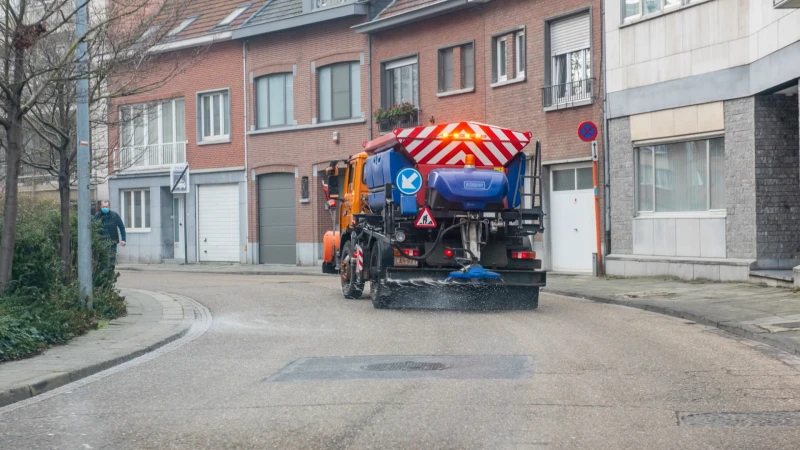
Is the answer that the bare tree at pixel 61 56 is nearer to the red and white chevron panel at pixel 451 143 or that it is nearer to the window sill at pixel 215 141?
the red and white chevron panel at pixel 451 143

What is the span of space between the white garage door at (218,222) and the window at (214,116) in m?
1.64

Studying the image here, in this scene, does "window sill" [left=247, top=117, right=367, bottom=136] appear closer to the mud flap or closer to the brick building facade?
the brick building facade

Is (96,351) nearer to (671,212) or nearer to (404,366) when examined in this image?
(404,366)

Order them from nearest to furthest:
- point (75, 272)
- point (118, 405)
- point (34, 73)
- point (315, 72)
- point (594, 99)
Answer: point (118, 405) < point (34, 73) < point (75, 272) < point (594, 99) < point (315, 72)

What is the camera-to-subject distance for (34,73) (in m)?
11.7

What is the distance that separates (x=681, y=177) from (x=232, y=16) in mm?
18725

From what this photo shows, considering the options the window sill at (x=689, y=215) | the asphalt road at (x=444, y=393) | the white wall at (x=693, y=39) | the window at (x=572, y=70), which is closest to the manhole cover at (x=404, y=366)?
the asphalt road at (x=444, y=393)

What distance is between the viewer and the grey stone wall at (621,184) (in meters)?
22.1

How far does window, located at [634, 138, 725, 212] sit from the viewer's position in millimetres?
19953

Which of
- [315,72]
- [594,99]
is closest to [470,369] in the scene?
[594,99]

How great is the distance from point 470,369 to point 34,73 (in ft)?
19.1

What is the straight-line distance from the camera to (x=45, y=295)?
13.2m

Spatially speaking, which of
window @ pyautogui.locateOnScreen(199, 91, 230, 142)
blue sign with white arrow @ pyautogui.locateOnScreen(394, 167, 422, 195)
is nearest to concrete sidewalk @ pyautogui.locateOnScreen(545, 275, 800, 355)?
blue sign with white arrow @ pyautogui.locateOnScreen(394, 167, 422, 195)

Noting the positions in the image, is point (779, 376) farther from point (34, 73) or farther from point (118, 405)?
point (34, 73)
